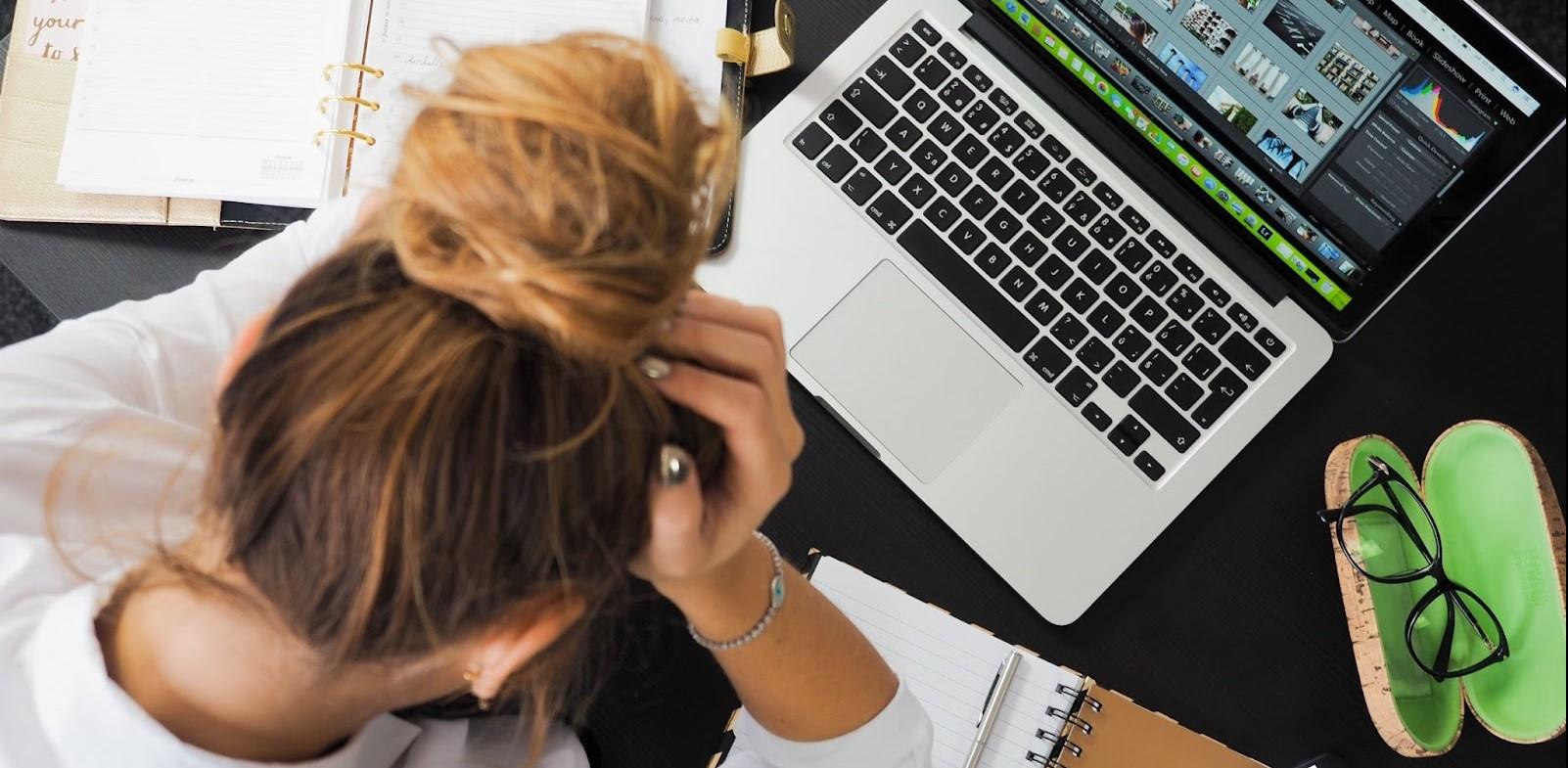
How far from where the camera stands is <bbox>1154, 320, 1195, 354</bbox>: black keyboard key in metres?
0.69

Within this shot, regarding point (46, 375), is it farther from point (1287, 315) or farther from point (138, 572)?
point (1287, 315)

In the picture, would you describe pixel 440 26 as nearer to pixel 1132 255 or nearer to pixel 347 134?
pixel 347 134

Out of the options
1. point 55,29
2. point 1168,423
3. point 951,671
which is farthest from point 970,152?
point 55,29

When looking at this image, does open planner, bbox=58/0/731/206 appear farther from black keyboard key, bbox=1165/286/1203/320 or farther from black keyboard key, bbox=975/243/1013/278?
black keyboard key, bbox=1165/286/1203/320

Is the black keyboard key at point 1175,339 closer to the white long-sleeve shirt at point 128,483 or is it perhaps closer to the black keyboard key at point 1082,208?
the black keyboard key at point 1082,208

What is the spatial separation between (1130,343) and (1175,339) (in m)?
0.03

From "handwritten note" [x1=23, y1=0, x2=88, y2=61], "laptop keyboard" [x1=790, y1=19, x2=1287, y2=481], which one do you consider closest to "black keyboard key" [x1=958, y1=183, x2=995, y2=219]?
"laptop keyboard" [x1=790, y1=19, x2=1287, y2=481]

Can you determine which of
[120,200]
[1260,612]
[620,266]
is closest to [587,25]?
[120,200]

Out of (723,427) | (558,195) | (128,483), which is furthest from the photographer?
(128,483)

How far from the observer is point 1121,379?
2.25 feet

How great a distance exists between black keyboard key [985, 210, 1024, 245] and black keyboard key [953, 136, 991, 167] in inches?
1.6

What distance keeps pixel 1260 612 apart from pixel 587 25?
60cm

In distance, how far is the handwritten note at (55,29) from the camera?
69cm

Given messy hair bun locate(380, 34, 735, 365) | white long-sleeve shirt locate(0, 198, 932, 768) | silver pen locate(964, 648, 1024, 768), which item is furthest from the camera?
silver pen locate(964, 648, 1024, 768)
